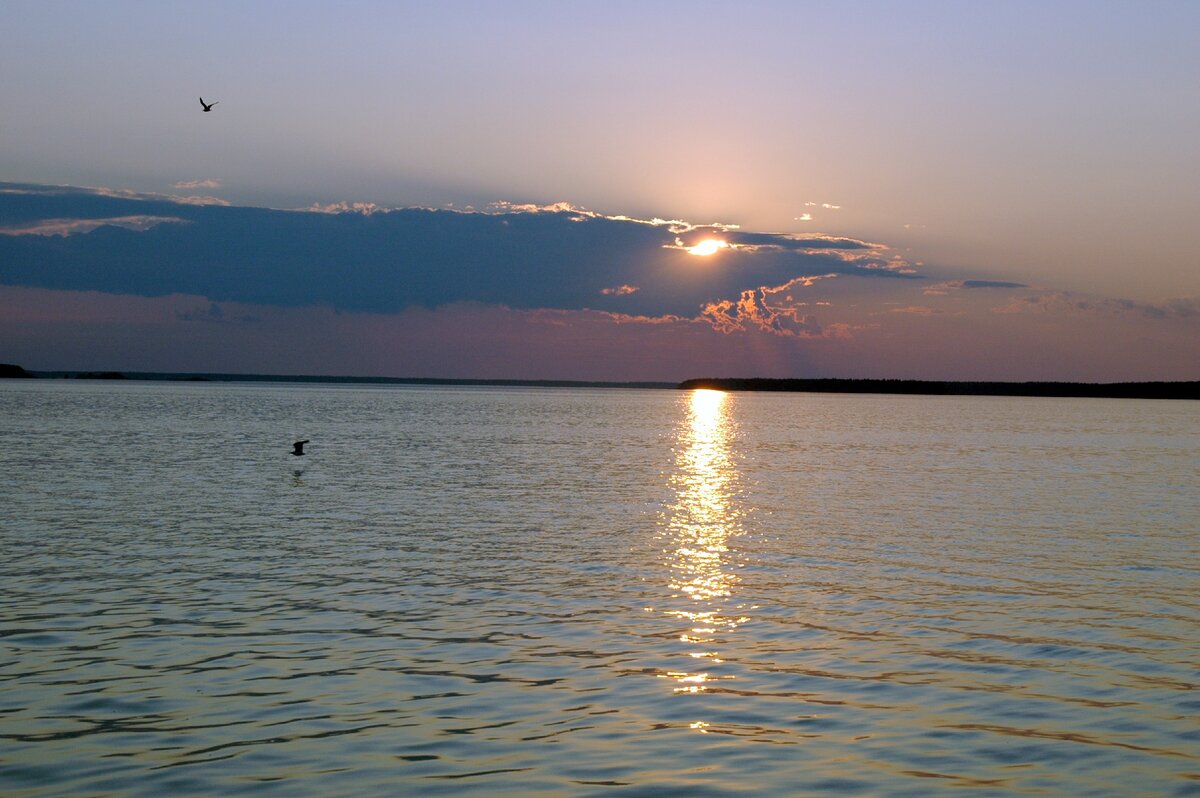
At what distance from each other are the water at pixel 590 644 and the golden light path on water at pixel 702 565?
0.11 metres

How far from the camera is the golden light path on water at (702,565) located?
1538 centimetres

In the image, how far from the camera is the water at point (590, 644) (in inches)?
433

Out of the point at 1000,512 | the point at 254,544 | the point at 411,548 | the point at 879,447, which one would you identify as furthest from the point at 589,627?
the point at 879,447

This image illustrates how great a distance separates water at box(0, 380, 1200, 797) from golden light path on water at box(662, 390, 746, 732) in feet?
0.37

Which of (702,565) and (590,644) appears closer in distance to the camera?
(590,644)

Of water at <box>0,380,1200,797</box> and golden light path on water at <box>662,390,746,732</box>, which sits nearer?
water at <box>0,380,1200,797</box>

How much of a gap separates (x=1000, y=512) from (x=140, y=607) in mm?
25777

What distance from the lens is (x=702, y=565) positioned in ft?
77.3

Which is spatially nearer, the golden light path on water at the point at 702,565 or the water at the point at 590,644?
the water at the point at 590,644

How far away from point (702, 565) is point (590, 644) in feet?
25.9

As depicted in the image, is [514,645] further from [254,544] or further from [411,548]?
[254,544]

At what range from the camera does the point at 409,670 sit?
1440cm

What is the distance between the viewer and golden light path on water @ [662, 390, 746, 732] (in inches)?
606

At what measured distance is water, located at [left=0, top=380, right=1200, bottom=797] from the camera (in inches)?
433
